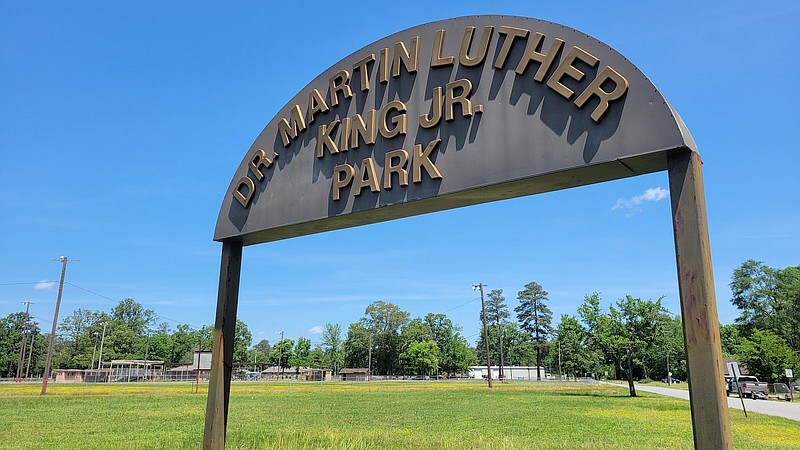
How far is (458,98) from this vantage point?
4.54 metres

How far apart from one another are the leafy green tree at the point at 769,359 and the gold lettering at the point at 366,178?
46.7m

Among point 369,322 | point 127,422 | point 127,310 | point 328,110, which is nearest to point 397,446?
point 328,110

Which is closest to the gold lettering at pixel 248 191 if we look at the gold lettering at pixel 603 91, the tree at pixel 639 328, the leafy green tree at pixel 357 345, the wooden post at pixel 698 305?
the gold lettering at pixel 603 91

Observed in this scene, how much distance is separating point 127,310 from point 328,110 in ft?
374

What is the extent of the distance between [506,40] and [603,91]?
3.31 feet

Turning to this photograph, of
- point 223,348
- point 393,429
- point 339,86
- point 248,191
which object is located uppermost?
point 339,86

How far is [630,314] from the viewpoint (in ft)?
113

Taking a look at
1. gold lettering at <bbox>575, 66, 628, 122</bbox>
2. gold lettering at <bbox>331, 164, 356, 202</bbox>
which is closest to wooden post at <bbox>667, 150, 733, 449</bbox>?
gold lettering at <bbox>575, 66, 628, 122</bbox>

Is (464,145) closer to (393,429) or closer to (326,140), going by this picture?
(326,140)

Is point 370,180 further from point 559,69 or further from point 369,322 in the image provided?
point 369,322

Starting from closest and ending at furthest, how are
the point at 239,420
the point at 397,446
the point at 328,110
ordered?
the point at 328,110, the point at 397,446, the point at 239,420

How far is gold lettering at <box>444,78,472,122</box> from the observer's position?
177 inches

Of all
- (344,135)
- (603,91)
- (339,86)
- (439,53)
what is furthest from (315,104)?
(603,91)

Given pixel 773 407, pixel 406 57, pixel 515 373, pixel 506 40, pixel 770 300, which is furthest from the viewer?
pixel 515 373
